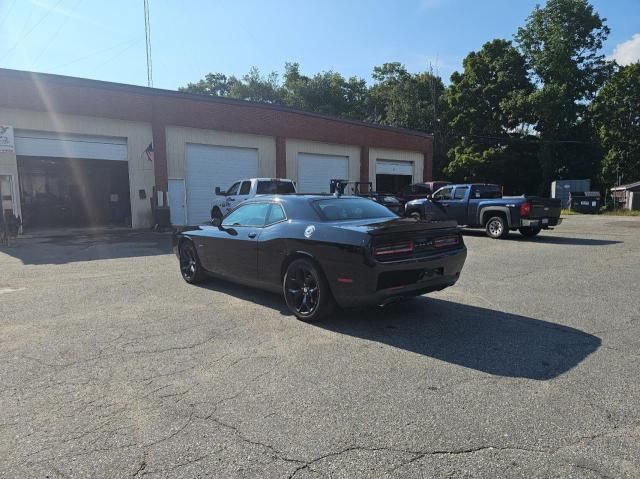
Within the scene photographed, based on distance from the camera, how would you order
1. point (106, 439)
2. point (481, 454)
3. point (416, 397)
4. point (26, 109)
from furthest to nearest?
1. point (26, 109)
2. point (416, 397)
3. point (106, 439)
4. point (481, 454)

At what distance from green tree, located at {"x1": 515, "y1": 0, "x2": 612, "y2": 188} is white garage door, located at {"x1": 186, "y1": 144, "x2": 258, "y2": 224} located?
31.2m

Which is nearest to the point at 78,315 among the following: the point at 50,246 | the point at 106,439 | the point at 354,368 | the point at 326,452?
the point at 106,439

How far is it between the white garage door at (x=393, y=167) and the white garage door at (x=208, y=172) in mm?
9726

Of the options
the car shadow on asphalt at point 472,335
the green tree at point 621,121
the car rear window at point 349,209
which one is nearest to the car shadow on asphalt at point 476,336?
the car shadow on asphalt at point 472,335

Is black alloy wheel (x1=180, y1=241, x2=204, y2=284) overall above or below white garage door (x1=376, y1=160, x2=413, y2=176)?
below

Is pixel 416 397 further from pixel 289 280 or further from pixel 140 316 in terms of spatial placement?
pixel 140 316

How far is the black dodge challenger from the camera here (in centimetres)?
502

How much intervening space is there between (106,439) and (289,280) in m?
2.99

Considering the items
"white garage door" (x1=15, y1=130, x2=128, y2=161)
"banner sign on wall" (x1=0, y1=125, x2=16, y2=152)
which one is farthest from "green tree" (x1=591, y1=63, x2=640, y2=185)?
"banner sign on wall" (x1=0, y1=125, x2=16, y2=152)

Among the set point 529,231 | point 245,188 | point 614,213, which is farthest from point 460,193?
point 614,213

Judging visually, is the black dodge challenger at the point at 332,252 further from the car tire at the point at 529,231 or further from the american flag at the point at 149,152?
the american flag at the point at 149,152

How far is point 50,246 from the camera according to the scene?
545 inches

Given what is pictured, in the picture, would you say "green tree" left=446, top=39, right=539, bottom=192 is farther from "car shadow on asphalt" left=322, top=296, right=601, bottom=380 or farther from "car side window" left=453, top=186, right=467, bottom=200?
"car shadow on asphalt" left=322, top=296, right=601, bottom=380

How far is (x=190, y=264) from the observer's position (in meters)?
7.80
